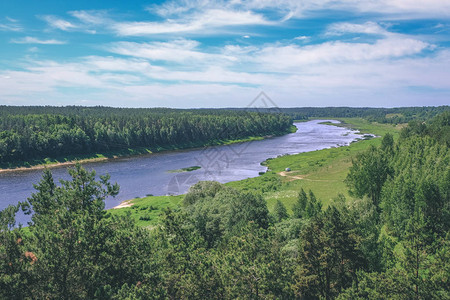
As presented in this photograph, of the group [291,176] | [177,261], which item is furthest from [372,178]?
[177,261]

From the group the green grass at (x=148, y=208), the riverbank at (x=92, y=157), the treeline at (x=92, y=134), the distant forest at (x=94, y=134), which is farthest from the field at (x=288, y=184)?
the treeline at (x=92, y=134)

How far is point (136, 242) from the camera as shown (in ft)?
72.0

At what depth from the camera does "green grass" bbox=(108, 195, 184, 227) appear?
57.8 meters

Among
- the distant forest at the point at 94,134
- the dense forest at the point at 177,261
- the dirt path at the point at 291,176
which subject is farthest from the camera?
the distant forest at the point at 94,134

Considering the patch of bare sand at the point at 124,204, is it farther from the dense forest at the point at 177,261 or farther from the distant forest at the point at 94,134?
the distant forest at the point at 94,134

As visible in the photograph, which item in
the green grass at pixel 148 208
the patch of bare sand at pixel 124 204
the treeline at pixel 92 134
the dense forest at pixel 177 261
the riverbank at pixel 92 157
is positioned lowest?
the patch of bare sand at pixel 124 204

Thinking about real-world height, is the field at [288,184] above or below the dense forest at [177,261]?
below

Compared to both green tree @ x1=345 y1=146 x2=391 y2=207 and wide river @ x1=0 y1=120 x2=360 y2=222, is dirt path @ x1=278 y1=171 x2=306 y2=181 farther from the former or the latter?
green tree @ x1=345 y1=146 x2=391 y2=207

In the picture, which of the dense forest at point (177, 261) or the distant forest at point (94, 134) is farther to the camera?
the distant forest at point (94, 134)

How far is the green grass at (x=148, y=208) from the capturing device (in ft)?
190

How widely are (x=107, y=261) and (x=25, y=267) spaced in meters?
4.41

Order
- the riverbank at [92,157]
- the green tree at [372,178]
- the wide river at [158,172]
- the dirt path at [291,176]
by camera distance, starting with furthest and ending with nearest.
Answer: the riverbank at [92,157] → the dirt path at [291,176] → the wide river at [158,172] → the green tree at [372,178]

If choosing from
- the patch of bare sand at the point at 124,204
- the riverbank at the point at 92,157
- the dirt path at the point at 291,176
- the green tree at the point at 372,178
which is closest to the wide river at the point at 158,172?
the patch of bare sand at the point at 124,204

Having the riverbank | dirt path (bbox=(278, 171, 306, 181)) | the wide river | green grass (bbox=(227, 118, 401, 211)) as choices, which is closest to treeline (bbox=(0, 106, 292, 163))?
the riverbank
